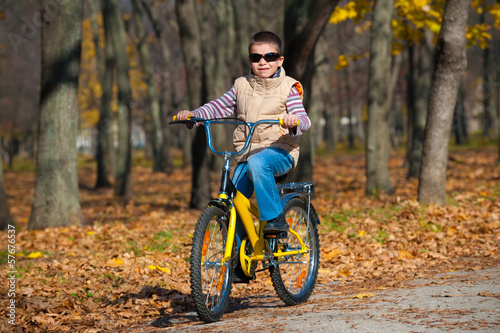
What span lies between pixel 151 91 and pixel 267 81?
21.5 meters

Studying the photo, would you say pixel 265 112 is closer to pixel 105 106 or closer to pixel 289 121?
pixel 289 121

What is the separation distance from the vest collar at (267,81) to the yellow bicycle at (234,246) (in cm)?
39

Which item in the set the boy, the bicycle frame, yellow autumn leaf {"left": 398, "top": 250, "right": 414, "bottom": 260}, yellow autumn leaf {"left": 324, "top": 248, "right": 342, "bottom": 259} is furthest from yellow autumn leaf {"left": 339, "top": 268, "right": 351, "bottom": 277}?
the boy

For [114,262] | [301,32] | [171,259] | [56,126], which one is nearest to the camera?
[114,262]

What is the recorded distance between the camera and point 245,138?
455 centimetres

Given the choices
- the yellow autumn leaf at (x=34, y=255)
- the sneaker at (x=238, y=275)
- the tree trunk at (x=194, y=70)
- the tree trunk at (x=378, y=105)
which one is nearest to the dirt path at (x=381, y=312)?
the sneaker at (x=238, y=275)

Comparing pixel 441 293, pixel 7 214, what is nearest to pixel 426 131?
pixel 441 293

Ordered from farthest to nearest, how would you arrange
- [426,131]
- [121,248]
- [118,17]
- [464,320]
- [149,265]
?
A: [118,17] → [426,131] → [121,248] → [149,265] → [464,320]

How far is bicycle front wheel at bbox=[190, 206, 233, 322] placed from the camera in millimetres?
4035

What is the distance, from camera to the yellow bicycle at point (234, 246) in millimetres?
4125

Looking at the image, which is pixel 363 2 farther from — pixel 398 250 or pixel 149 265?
pixel 149 265

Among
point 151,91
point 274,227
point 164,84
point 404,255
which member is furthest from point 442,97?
point 164,84

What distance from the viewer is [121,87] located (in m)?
16.7

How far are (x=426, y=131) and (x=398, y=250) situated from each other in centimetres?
259
